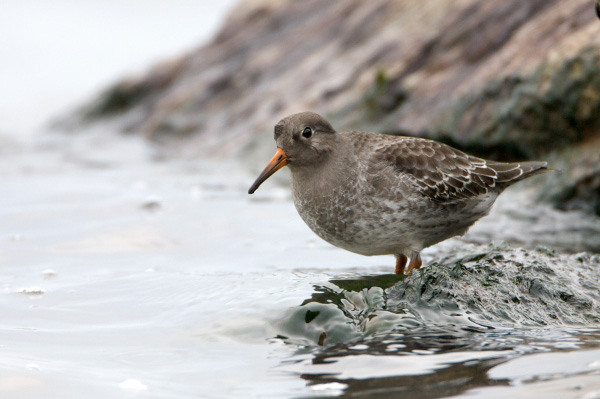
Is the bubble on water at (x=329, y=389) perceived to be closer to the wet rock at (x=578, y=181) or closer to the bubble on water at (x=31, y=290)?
the bubble on water at (x=31, y=290)

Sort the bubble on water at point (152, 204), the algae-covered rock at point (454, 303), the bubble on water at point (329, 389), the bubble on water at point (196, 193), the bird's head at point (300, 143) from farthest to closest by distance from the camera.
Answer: the bubble on water at point (196, 193) → the bubble on water at point (152, 204) → the bird's head at point (300, 143) → the algae-covered rock at point (454, 303) → the bubble on water at point (329, 389)

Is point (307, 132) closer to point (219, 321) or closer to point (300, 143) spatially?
point (300, 143)

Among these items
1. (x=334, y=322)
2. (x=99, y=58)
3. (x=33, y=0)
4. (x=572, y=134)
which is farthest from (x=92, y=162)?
(x=33, y=0)

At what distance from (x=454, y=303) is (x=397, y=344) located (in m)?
0.72

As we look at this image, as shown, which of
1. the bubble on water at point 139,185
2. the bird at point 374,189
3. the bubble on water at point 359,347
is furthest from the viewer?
the bubble on water at point 139,185

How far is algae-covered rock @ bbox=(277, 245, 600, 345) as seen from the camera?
5398 mm

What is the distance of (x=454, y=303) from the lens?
561cm

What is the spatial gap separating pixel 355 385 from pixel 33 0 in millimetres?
33281

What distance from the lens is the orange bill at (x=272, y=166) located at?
263 inches

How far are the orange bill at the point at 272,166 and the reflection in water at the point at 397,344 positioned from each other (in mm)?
1205

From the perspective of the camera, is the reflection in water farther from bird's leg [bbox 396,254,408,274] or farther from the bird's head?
the bird's head

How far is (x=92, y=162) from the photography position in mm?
14070

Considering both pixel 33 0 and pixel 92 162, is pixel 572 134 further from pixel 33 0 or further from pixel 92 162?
pixel 33 0

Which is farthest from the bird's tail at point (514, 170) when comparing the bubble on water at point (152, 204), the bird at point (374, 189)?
the bubble on water at point (152, 204)
